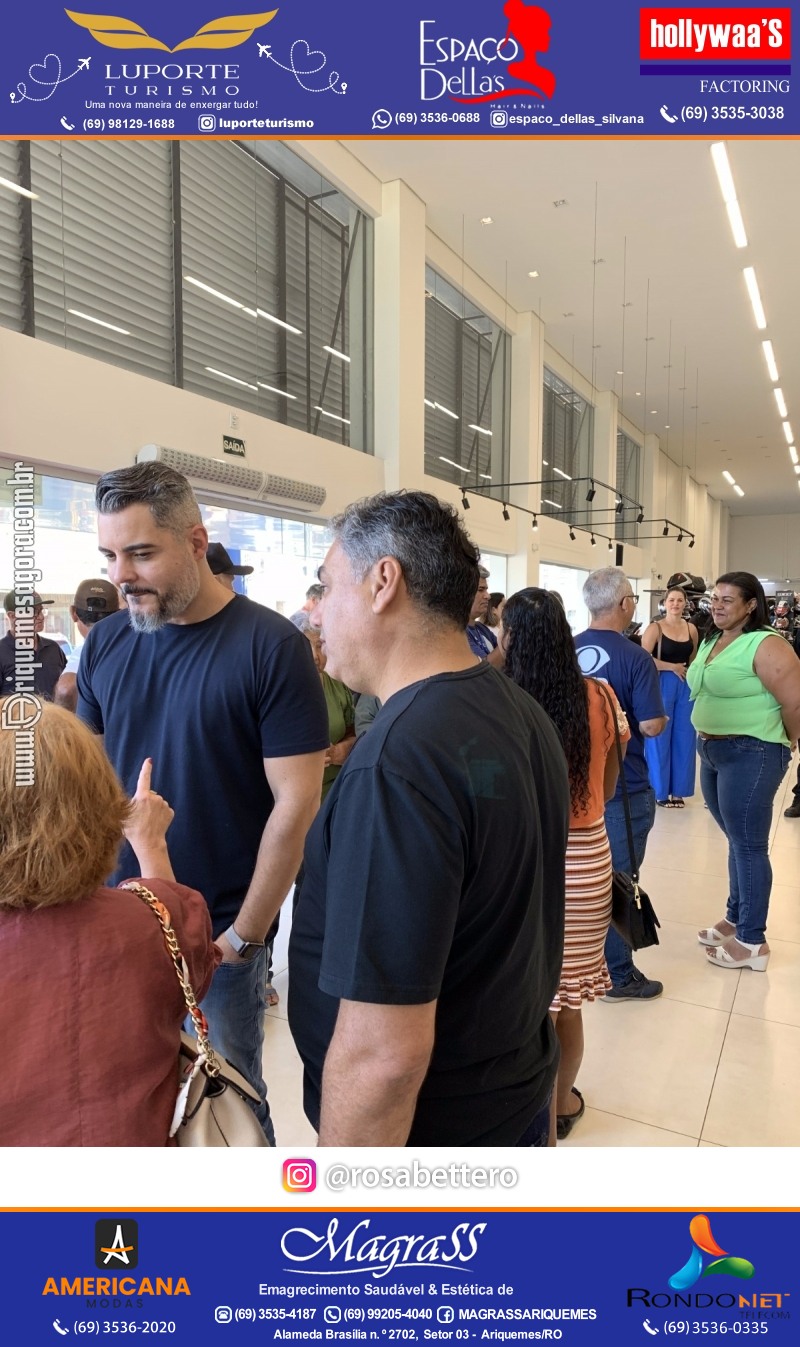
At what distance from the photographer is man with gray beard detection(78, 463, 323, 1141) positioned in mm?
1363

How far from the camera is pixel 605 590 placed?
2.72 m

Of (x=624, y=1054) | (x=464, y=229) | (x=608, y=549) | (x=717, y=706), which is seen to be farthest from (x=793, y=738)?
(x=608, y=549)

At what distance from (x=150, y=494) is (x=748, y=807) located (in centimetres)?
249

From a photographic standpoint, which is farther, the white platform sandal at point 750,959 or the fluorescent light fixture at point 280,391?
the fluorescent light fixture at point 280,391

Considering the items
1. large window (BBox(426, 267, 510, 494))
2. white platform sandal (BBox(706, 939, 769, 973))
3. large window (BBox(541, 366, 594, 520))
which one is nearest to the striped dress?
white platform sandal (BBox(706, 939, 769, 973))

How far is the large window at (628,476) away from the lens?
591 inches

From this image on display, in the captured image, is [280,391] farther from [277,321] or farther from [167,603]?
[167,603]

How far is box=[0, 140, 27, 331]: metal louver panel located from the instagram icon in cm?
333

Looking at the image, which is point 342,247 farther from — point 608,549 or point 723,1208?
point 608,549

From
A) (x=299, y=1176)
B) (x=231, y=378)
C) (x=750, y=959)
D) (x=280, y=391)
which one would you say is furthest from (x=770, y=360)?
(x=299, y=1176)

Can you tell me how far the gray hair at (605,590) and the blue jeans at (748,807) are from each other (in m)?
0.72

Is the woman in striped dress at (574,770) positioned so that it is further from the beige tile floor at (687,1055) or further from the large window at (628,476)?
the large window at (628,476)

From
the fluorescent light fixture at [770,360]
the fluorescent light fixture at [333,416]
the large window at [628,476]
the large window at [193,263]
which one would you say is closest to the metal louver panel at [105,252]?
the large window at [193,263]
